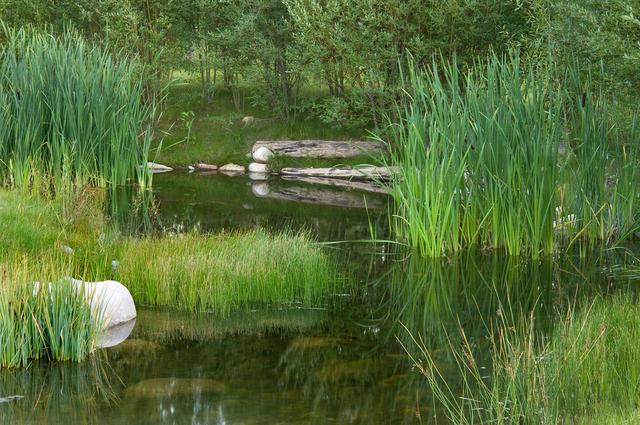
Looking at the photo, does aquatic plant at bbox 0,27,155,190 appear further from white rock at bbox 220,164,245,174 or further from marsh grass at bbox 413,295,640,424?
white rock at bbox 220,164,245,174

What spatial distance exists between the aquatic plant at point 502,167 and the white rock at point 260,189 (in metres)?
7.59

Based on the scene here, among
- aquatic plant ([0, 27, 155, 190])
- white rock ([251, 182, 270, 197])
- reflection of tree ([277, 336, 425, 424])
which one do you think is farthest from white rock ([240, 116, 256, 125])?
reflection of tree ([277, 336, 425, 424])

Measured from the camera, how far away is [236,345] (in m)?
7.87

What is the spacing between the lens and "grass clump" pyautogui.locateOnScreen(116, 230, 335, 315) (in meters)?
9.04

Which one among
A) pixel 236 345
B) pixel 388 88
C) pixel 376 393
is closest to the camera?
pixel 376 393

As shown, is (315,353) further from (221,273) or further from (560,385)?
(560,385)

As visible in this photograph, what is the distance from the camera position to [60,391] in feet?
21.7

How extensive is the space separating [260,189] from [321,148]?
5377mm

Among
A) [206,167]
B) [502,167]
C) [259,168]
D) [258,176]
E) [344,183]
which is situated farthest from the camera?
[206,167]

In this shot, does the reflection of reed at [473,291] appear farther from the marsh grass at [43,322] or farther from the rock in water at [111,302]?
the marsh grass at [43,322]

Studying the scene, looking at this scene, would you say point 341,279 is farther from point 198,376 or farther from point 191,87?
point 191,87

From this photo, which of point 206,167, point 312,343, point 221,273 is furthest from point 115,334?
point 206,167

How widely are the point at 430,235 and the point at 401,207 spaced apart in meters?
1.00

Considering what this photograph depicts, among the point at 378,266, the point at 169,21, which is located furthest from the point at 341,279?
the point at 169,21
